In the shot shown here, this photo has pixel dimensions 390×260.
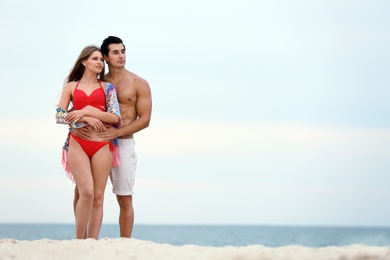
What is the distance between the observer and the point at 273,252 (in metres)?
6.73

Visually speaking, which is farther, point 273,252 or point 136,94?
point 136,94

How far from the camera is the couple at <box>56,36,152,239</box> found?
8430mm

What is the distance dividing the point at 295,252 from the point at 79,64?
3.37m

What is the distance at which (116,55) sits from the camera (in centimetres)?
885

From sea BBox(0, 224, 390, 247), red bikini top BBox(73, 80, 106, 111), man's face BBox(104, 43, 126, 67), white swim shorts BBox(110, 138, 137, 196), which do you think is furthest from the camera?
sea BBox(0, 224, 390, 247)

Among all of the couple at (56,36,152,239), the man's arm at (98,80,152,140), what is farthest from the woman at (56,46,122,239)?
the man's arm at (98,80,152,140)

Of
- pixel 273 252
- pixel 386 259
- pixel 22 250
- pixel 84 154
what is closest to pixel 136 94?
pixel 84 154

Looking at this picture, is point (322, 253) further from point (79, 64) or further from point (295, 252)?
point (79, 64)

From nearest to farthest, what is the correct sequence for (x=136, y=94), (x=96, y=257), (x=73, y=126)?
1. (x=96, y=257)
2. (x=73, y=126)
3. (x=136, y=94)

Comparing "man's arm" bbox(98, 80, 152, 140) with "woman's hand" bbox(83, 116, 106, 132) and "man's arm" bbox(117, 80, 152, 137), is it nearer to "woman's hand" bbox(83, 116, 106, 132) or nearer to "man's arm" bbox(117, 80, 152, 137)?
"man's arm" bbox(117, 80, 152, 137)

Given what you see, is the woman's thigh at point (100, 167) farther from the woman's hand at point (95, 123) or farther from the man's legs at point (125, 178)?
the man's legs at point (125, 178)

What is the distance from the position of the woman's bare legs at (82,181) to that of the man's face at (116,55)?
103cm

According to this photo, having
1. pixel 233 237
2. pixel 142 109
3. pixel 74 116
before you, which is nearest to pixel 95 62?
pixel 74 116

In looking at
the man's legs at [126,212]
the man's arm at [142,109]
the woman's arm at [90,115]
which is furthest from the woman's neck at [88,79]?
the man's legs at [126,212]
